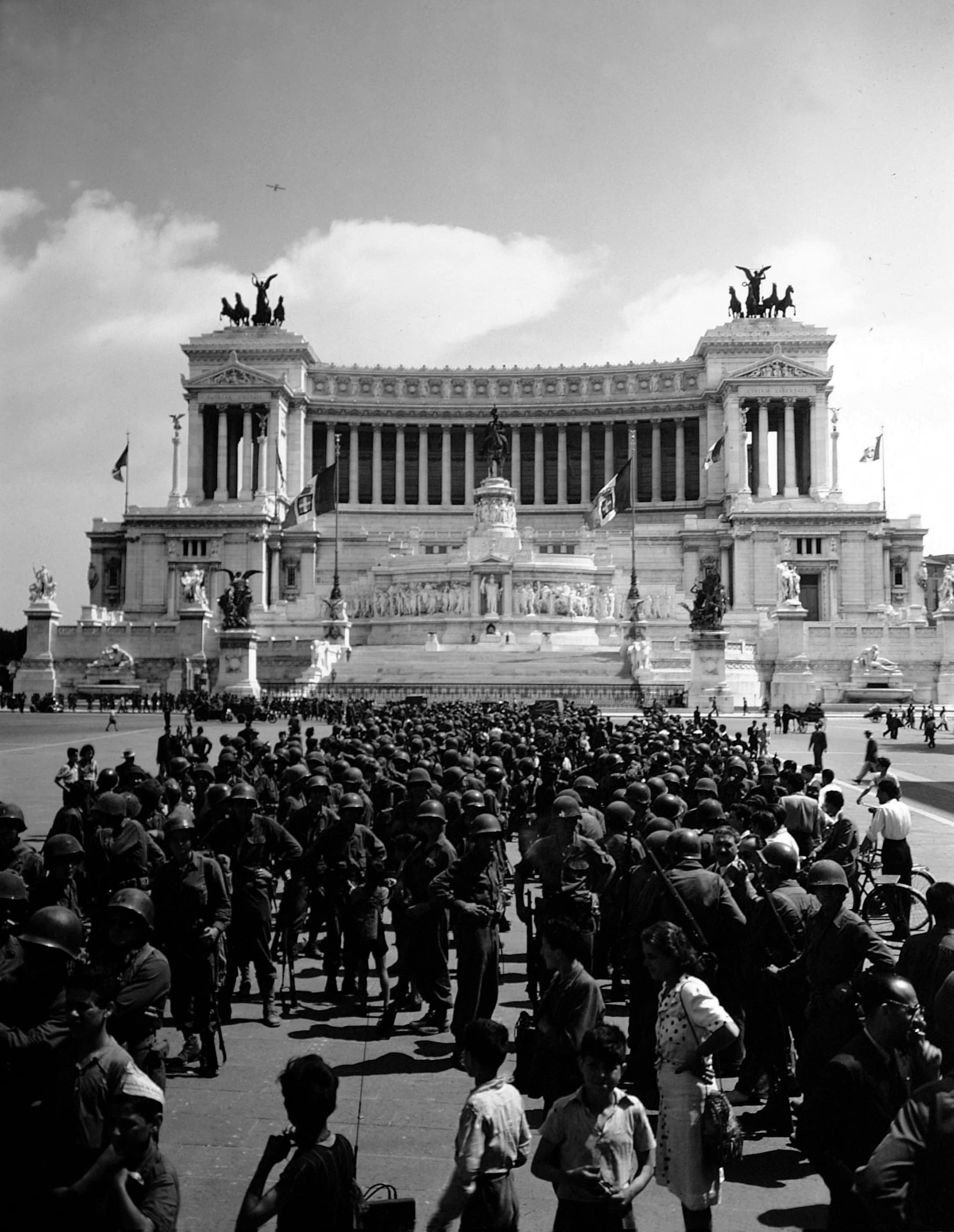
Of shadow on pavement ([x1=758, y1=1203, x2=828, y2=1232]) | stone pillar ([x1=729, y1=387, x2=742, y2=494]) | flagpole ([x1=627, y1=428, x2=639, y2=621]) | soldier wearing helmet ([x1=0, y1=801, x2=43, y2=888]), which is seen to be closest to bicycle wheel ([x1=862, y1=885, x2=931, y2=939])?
shadow on pavement ([x1=758, y1=1203, x2=828, y2=1232])

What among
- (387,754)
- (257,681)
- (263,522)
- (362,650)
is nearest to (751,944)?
(387,754)

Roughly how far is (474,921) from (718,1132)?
3.43 meters

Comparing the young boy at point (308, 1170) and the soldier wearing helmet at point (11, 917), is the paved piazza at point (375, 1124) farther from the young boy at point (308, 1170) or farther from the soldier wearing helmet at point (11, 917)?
the young boy at point (308, 1170)

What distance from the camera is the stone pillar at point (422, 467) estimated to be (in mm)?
109250

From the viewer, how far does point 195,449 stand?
101625 millimetres

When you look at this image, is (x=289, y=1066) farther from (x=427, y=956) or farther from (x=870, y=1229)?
(x=427, y=956)

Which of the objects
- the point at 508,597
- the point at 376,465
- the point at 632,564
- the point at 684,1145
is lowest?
the point at 684,1145

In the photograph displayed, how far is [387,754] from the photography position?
61.1 ft

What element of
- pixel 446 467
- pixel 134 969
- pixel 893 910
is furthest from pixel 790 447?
pixel 134 969

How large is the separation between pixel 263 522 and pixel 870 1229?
89794mm

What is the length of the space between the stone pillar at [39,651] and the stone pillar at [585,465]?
50.8 m

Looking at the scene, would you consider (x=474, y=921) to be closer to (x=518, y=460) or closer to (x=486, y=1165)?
(x=486, y=1165)

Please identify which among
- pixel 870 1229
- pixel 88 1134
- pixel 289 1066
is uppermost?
pixel 289 1066

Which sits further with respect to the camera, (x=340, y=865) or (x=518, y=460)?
(x=518, y=460)
